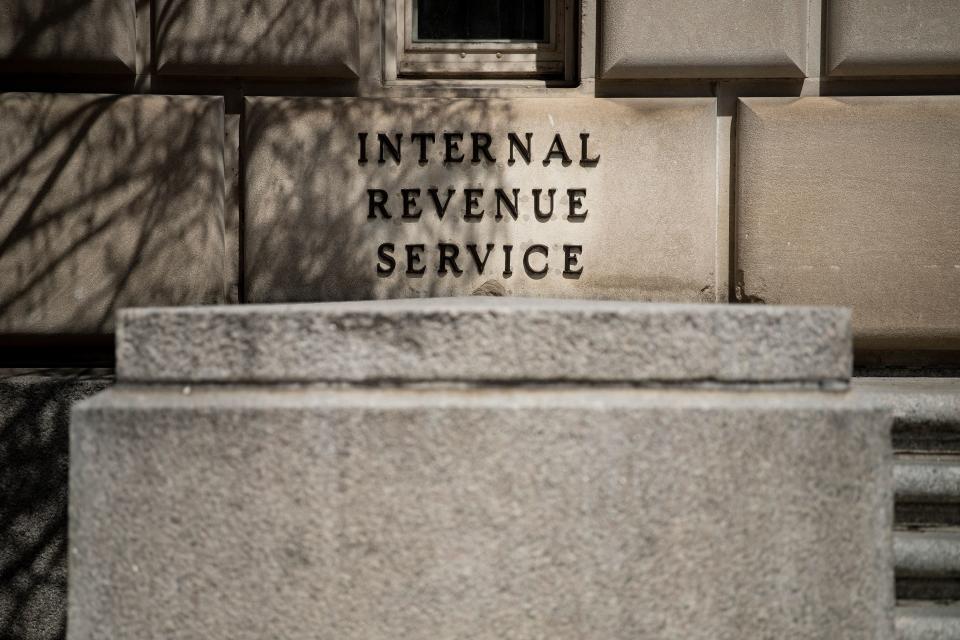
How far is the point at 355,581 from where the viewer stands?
1.62m

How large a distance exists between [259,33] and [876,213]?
307cm

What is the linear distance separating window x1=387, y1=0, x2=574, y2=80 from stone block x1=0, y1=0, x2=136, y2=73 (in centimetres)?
130

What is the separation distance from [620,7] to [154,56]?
2271 millimetres

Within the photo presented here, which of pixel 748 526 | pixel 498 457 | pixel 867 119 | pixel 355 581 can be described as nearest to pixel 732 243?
pixel 867 119

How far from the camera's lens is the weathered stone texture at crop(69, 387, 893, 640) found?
161cm

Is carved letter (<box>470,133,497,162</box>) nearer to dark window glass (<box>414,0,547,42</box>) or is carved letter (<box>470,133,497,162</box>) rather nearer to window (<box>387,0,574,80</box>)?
window (<box>387,0,574,80</box>)

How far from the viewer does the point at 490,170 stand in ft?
→ 11.1

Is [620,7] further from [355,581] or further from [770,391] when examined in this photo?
[355,581]

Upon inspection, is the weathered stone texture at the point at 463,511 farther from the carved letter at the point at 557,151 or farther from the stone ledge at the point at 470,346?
the carved letter at the point at 557,151

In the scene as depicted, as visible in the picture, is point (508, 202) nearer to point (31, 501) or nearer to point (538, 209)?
point (538, 209)

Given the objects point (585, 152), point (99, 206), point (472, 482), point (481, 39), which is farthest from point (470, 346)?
point (99, 206)

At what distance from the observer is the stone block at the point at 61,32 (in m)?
3.31

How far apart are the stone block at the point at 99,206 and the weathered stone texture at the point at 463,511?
188 cm

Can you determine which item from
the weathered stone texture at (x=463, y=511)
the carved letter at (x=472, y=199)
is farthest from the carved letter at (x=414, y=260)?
the weathered stone texture at (x=463, y=511)
